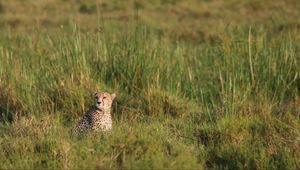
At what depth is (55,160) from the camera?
4.46 meters

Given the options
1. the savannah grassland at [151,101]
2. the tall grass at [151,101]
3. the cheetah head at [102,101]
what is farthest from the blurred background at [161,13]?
the cheetah head at [102,101]

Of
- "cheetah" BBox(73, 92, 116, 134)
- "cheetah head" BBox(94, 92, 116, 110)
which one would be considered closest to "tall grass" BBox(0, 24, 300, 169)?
"cheetah" BBox(73, 92, 116, 134)

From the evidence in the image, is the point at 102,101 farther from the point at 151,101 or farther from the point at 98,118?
the point at 151,101

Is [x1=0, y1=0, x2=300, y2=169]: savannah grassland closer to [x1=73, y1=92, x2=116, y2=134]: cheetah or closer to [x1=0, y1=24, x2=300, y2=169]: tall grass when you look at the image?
[x1=0, y1=24, x2=300, y2=169]: tall grass

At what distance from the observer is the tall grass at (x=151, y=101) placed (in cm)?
456

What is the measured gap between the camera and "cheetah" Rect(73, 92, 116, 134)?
5.09 m

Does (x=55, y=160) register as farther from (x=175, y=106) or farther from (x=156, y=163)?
(x=175, y=106)

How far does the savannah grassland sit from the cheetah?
0.40 feet

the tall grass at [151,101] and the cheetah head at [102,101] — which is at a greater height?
the cheetah head at [102,101]

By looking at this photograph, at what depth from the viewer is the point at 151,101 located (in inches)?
249

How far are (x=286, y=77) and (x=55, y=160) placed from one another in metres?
3.24

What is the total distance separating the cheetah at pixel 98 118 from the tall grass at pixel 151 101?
0.14 meters

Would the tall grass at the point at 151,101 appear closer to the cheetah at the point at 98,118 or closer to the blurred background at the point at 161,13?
the cheetah at the point at 98,118

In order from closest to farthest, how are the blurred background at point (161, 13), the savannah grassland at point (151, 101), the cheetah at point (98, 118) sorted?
the savannah grassland at point (151, 101) < the cheetah at point (98, 118) < the blurred background at point (161, 13)
